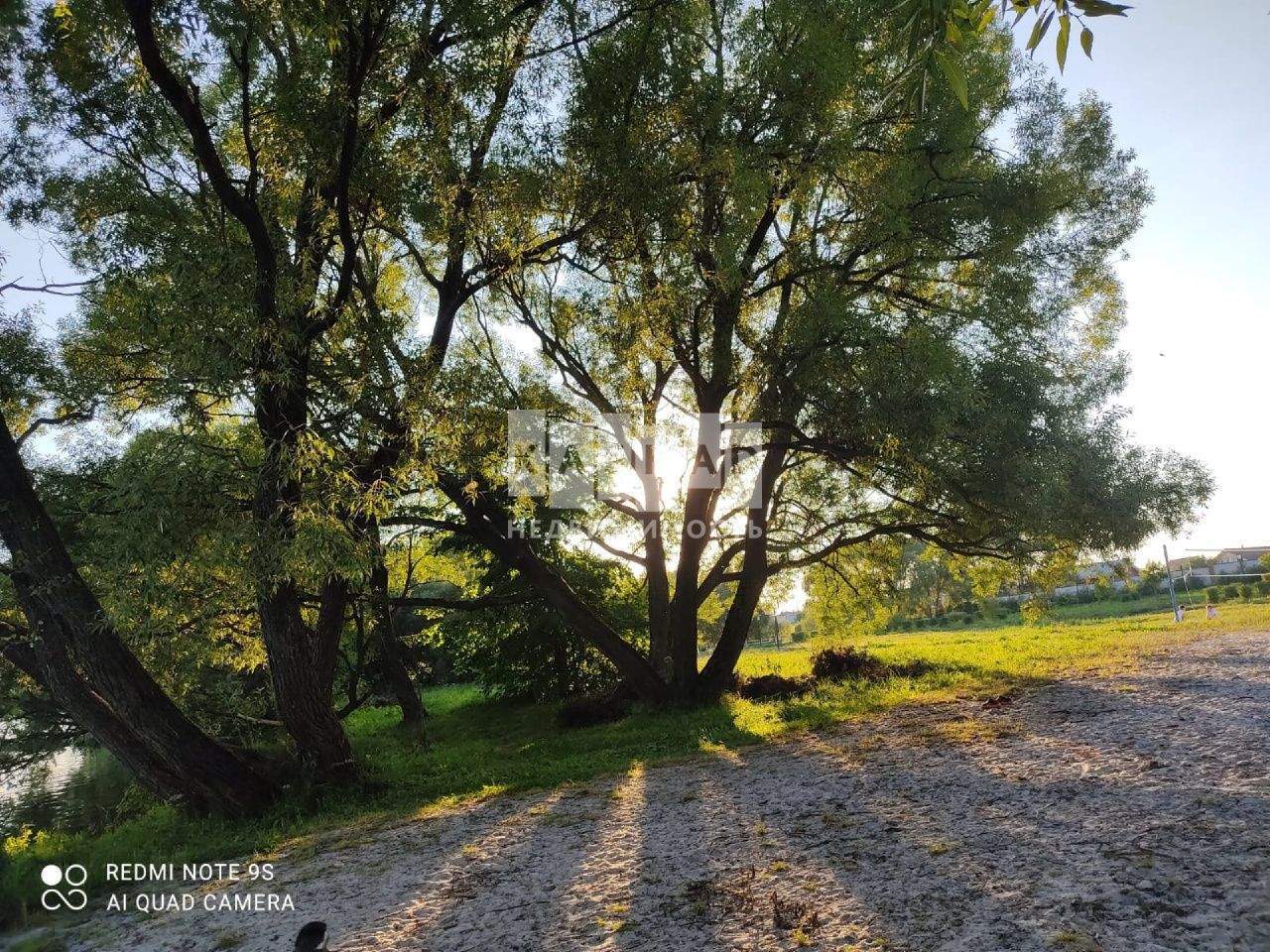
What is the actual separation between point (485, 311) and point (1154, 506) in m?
13.1

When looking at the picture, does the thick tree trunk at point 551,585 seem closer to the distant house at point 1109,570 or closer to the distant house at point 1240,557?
the distant house at point 1109,570

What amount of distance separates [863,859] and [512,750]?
9.49m

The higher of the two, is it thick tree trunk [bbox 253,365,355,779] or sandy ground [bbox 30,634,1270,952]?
thick tree trunk [bbox 253,365,355,779]

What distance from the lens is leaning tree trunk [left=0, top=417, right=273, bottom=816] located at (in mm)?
8289

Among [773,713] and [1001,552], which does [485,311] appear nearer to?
[773,713]

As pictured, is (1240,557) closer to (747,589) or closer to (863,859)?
(747,589)

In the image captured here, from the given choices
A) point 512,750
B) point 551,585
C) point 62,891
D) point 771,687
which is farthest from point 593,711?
point 62,891

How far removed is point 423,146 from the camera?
9078 millimetres

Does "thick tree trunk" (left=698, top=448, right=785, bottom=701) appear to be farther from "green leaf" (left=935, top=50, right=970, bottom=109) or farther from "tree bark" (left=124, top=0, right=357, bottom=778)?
"green leaf" (left=935, top=50, right=970, bottom=109)

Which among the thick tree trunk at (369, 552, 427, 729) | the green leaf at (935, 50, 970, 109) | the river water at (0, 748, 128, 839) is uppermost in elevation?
the green leaf at (935, 50, 970, 109)

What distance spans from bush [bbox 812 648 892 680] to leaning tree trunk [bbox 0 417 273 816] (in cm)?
1228

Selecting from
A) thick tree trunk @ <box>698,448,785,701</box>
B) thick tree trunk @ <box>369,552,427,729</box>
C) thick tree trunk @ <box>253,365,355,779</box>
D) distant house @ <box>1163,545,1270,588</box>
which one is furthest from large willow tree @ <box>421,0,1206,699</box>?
distant house @ <box>1163,545,1270,588</box>

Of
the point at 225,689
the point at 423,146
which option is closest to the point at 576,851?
the point at 423,146

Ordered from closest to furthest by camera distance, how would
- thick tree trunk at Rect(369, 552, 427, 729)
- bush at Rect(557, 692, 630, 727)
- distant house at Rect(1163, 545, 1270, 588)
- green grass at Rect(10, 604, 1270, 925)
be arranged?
green grass at Rect(10, 604, 1270, 925), bush at Rect(557, 692, 630, 727), thick tree trunk at Rect(369, 552, 427, 729), distant house at Rect(1163, 545, 1270, 588)
